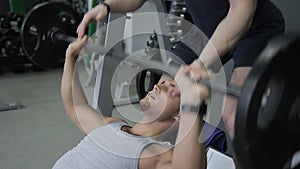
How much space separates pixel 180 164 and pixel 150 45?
2.32 metres

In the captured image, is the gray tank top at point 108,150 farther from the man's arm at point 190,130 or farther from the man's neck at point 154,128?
the man's arm at point 190,130

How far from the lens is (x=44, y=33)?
2039 millimetres

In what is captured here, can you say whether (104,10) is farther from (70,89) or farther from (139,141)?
(139,141)

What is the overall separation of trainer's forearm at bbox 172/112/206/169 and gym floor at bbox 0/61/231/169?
1.33 meters

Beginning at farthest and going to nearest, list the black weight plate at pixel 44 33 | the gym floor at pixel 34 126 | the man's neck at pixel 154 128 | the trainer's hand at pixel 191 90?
the gym floor at pixel 34 126 < the black weight plate at pixel 44 33 < the man's neck at pixel 154 128 < the trainer's hand at pixel 191 90

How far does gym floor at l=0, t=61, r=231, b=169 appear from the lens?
2.47 m

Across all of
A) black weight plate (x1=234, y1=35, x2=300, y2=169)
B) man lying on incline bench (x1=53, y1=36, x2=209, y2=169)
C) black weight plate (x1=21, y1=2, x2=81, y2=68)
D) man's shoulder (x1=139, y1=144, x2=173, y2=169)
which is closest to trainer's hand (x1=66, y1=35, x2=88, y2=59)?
man lying on incline bench (x1=53, y1=36, x2=209, y2=169)

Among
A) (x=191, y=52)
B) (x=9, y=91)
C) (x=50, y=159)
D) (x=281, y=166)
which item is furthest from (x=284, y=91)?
(x=9, y=91)

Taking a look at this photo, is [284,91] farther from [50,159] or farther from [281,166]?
[50,159]

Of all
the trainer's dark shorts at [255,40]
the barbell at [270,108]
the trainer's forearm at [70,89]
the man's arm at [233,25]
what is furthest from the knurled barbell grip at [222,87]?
the trainer's forearm at [70,89]

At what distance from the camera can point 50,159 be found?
2455 millimetres

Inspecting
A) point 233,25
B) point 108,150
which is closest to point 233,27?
point 233,25

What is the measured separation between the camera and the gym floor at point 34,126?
247 centimetres

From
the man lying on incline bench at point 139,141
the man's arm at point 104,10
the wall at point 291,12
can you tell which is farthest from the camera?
the wall at point 291,12
